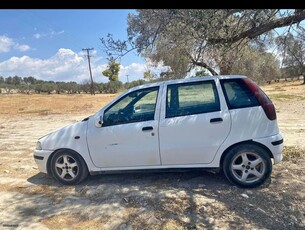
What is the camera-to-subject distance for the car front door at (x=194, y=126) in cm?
429

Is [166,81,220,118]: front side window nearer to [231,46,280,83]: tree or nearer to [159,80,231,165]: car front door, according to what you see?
[159,80,231,165]: car front door

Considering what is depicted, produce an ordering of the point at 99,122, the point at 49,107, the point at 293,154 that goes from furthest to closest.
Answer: the point at 49,107
the point at 293,154
the point at 99,122

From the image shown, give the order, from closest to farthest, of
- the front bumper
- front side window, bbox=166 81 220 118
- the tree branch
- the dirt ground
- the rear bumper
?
the dirt ground, the tree branch, the rear bumper, front side window, bbox=166 81 220 118, the front bumper

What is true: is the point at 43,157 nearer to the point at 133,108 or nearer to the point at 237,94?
the point at 133,108

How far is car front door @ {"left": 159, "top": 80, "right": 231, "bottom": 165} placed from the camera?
429 centimetres

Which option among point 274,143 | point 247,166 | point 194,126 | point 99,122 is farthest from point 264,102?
point 99,122

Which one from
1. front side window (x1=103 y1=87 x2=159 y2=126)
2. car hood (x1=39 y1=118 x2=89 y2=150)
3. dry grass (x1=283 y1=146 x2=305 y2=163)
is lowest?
dry grass (x1=283 y1=146 x2=305 y2=163)

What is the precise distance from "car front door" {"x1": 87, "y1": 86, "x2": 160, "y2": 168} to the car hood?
17cm

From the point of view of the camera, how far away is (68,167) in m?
4.81

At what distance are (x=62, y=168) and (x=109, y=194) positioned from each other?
1.06 metres

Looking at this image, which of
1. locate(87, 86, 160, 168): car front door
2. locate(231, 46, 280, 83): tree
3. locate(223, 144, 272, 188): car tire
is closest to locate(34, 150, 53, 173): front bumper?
locate(87, 86, 160, 168): car front door

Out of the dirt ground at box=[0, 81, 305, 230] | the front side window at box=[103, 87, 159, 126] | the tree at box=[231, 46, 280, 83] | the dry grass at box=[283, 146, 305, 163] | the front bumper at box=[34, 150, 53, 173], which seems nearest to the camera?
the dirt ground at box=[0, 81, 305, 230]

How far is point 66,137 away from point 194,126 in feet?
6.95
